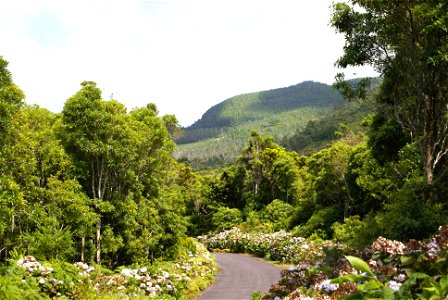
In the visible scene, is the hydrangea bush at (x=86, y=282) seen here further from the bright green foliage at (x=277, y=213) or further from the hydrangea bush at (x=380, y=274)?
the bright green foliage at (x=277, y=213)

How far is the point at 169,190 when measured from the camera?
953 inches

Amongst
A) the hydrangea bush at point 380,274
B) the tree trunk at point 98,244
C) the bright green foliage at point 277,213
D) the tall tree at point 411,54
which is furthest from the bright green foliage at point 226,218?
the hydrangea bush at point 380,274

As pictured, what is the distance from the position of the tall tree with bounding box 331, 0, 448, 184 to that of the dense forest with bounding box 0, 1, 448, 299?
0.13 feet

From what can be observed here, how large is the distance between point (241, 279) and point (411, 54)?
14772 millimetres

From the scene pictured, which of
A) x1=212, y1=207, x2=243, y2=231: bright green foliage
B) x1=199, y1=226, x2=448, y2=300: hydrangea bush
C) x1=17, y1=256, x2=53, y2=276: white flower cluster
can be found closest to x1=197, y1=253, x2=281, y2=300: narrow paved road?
x1=17, y1=256, x2=53, y2=276: white flower cluster

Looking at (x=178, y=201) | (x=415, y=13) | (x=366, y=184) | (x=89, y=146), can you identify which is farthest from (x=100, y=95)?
(x=366, y=184)

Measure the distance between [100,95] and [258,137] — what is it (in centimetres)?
3171

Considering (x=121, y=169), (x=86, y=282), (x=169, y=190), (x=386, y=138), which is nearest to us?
(x=86, y=282)

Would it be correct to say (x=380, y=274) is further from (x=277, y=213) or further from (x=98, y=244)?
(x=277, y=213)

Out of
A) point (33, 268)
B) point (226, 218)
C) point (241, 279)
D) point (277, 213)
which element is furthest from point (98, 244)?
point (226, 218)

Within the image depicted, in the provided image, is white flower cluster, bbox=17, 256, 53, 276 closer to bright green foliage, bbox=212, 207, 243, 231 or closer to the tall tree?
the tall tree

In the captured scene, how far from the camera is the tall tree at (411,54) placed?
10.1 meters

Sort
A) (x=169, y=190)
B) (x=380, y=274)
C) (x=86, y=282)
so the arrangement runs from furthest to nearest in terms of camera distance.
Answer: (x=169, y=190), (x=86, y=282), (x=380, y=274)

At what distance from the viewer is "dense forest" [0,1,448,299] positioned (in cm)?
725
